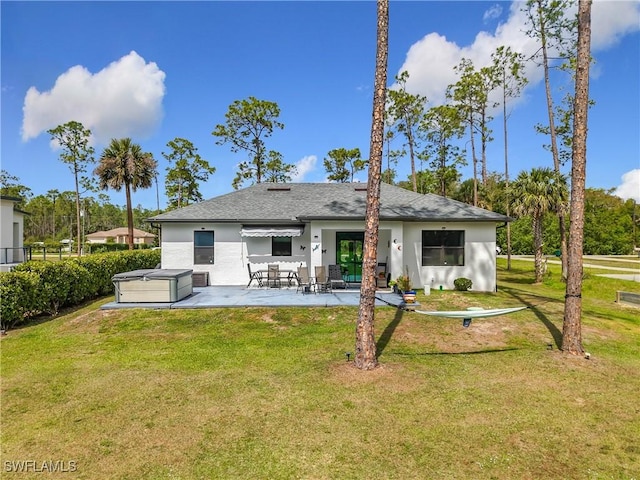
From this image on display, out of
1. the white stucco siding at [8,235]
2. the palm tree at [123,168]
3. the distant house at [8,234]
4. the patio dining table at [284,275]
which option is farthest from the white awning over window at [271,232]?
the white stucco siding at [8,235]

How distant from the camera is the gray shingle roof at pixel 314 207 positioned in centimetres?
1647

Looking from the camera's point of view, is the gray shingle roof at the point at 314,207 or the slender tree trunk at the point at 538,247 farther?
the slender tree trunk at the point at 538,247

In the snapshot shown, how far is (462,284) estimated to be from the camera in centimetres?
1652

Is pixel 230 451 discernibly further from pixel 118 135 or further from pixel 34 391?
pixel 118 135

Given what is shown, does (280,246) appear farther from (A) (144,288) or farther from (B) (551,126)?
(B) (551,126)

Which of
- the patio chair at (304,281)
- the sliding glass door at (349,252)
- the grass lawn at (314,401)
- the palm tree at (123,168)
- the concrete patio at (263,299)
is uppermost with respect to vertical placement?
the palm tree at (123,168)

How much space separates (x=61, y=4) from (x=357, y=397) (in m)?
17.4

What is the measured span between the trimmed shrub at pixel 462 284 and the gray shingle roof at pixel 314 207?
117 inches

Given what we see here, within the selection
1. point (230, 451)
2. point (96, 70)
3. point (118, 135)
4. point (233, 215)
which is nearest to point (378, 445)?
point (230, 451)

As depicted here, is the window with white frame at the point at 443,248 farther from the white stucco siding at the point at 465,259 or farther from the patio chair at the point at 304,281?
the patio chair at the point at 304,281

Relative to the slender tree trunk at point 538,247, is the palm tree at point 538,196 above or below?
above

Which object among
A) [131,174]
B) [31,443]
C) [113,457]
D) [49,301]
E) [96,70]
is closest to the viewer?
[113,457]

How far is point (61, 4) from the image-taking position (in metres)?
13.1

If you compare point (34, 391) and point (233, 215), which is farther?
point (233, 215)
